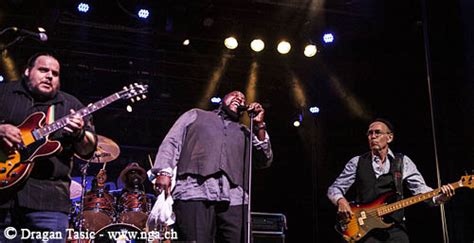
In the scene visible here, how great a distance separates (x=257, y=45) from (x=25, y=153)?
21.1ft

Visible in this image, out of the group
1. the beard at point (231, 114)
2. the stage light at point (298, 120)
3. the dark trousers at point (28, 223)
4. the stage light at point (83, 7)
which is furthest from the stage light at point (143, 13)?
the dark trousers at point (28, 223)

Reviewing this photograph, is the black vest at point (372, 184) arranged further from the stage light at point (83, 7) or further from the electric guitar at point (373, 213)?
the stage light at point (83, 7)

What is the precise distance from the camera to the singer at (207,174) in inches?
164

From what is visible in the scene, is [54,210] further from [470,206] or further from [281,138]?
[281,138]

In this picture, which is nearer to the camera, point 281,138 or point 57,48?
point 57,48

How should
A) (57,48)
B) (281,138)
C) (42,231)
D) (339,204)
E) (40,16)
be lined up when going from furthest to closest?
(281,138)
(57,48)
(40,16)
(339,204)
(42,231)

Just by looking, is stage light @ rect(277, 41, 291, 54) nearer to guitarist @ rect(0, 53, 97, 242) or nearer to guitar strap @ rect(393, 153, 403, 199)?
guitar strap @ rect(393, 153, 403, 199)

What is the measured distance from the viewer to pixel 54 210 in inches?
129

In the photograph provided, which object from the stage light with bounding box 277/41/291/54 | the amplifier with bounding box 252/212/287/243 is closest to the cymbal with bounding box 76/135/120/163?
the amplifier with bounding box 252/212/287/243

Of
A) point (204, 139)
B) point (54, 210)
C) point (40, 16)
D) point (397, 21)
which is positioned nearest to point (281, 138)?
point (397, 21)

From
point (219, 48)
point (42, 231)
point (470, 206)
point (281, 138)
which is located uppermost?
point (219, 48)

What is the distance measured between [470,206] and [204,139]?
2837 millimetres

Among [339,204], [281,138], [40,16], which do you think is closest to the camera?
[339,204]

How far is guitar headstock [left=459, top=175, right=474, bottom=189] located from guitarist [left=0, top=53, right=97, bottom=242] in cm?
373
